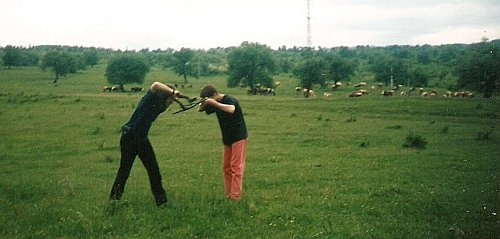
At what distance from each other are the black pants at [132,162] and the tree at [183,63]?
299ft

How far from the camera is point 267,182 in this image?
1282 cm

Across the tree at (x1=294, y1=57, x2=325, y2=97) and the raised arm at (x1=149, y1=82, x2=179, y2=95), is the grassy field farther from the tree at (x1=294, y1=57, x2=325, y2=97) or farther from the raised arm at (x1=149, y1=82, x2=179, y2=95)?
the tree at (x1=294, y1=57, x2=325, y2=97)

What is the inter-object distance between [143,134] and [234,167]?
2.03 m

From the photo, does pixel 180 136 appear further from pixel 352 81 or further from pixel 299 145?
pixel 352 81

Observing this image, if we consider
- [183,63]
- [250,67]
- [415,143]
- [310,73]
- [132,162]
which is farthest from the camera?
[183,63]

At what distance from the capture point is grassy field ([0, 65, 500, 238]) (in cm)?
859

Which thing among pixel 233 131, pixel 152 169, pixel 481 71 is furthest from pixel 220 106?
pixel 481 71

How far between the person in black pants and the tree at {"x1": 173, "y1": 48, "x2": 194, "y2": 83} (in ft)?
299

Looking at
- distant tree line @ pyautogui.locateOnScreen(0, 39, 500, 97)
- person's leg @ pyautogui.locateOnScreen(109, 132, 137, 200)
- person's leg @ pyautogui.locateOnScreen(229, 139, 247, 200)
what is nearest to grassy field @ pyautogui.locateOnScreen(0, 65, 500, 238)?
person's leg @ pyautogui.locateOnScreen(229, 139, 247, 200)

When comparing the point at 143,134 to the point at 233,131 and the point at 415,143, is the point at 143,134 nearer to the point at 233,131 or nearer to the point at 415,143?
the point at 233,131

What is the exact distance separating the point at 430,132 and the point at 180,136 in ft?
45.7

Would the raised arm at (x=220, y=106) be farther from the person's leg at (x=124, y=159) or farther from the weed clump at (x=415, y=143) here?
the weed clump at (x=415, y=143)

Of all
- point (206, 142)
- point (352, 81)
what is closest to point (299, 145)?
point (206, 142)

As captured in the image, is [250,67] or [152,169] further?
[250,67]
